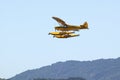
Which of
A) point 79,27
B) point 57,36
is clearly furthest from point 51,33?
point 79,27

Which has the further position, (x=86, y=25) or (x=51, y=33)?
(x=86, y=25)

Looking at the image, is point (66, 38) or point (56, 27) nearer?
point (66, 38)

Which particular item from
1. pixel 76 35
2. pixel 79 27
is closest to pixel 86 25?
pixel 79 27

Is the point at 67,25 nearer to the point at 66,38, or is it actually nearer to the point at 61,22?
the point at 61,22

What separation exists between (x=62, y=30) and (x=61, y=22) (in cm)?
355

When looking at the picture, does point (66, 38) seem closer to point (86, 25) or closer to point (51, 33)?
point (51, 33)

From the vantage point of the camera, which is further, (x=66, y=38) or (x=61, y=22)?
(x=61, y=22)

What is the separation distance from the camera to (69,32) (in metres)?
135

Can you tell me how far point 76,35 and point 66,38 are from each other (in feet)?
10.4

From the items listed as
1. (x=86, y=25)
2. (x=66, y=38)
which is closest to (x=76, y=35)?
(x=66, y=38)

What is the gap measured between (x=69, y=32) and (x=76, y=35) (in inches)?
157

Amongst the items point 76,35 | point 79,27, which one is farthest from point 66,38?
point 79,27

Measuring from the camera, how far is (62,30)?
453 ft

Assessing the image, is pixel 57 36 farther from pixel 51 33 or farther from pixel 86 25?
pixel 86 25
